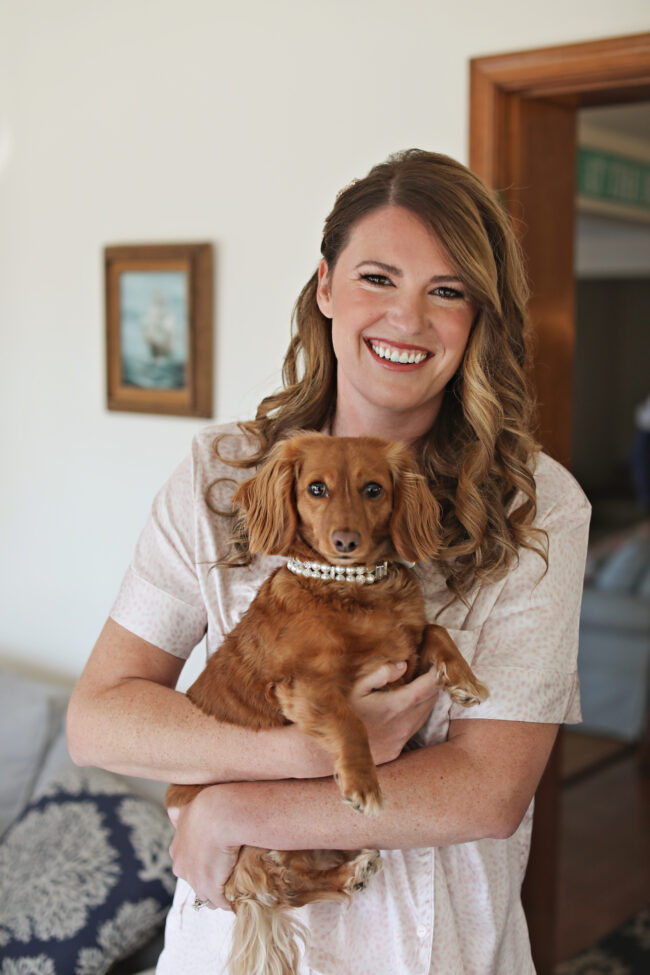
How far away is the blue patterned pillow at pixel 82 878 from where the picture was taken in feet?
8.16

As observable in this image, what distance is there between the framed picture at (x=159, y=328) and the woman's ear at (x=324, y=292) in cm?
135

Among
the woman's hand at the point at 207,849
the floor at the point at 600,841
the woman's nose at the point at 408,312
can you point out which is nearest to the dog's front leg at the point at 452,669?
the woman's hand at the point at 207,849

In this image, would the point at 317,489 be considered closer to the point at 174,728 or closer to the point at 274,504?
the point at 274,504

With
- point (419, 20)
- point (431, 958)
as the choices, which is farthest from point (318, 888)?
point (419, 20)

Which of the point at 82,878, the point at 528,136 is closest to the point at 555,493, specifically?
the point at 528,136

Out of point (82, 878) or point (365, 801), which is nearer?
point (365, 801)

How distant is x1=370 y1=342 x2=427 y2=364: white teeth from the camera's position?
62.6 inches

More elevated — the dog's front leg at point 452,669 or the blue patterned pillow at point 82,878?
the dog's front leg at point 452,669

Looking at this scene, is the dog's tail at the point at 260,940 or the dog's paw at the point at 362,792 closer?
the dog's paw at the point at 362,792

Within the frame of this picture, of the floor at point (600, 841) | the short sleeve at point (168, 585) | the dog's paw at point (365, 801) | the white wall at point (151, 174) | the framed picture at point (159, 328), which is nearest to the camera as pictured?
the dog's paw at point (365, 801)

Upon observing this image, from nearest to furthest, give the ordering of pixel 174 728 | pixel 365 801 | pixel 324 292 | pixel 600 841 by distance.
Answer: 1. pixel 365 801
2. pixel 174 728
3. pixel 324 292
4. pixel 600 841

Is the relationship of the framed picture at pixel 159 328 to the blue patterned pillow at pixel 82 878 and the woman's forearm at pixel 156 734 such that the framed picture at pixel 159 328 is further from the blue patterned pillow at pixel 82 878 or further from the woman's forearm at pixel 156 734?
the woman's forearm at pixel 156 734

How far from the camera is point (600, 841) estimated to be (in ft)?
15.4

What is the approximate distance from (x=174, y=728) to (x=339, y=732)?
294mm
